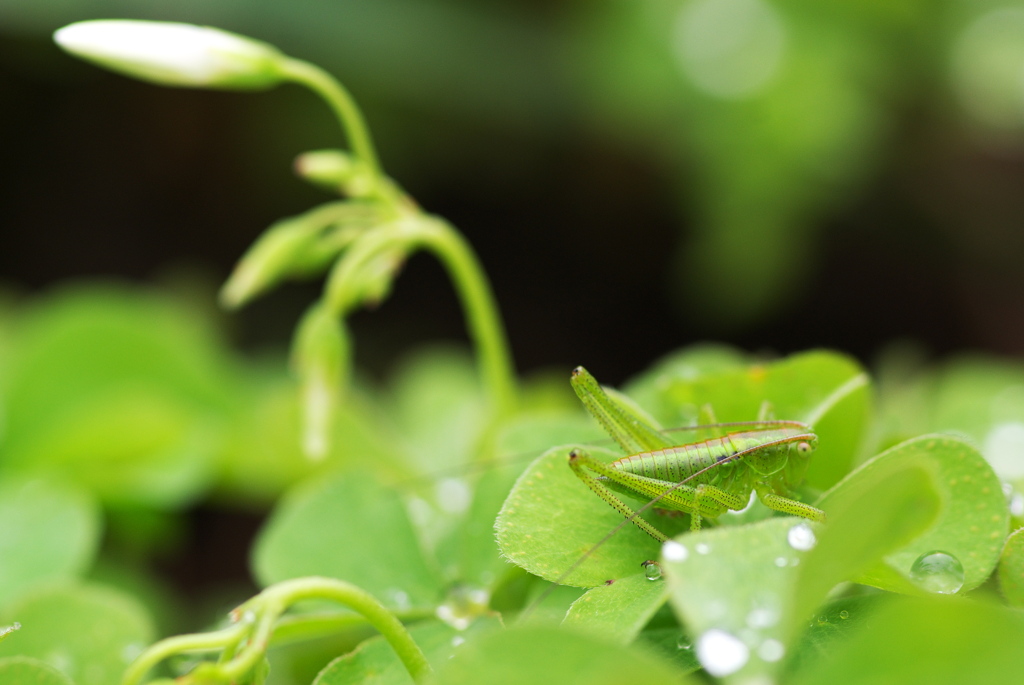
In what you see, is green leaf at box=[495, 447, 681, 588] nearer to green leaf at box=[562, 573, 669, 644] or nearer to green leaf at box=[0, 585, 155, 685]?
green leaf at box=[562, 573, 669, 644]

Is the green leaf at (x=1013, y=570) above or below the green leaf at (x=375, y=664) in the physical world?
above

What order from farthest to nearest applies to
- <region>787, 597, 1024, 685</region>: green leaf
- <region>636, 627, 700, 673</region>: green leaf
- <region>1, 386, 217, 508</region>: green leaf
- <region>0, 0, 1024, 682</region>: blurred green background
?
<region>0, 0, 1024, 682</region>: blurred green background < <region>1, 386, 217, 508</region>: green leaf < <region>636, 627, 700, 673</region>: green leaf < <region>787, 597, 1024, 685</region>: green leaf

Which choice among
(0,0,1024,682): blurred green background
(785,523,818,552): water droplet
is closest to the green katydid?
(785,523,818,552): water droplet

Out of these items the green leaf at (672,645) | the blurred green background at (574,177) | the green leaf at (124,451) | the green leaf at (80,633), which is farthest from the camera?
the blurred green background at (574,177)

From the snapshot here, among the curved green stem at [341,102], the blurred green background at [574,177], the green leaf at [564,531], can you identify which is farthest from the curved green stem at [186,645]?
the blurred green background at [574,177]

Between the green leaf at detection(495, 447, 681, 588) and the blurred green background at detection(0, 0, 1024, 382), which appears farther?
the blurred green background at detection(0, 0, 1024, 382)

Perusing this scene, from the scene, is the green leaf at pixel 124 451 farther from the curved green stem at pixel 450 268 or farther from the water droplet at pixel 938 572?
the water droplet at pixel 938 572

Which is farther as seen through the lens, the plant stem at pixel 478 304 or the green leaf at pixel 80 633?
the plant stem at pixel 478 304

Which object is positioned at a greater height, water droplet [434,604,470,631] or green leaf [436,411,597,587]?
green leaf [436,411,597,587]
